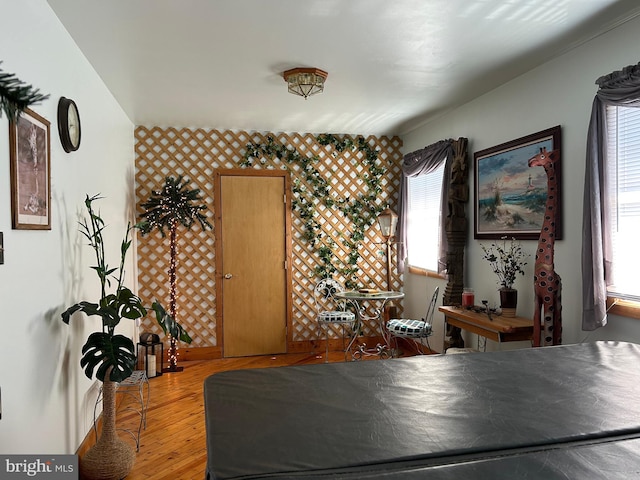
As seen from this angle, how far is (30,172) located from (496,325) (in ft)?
8.51

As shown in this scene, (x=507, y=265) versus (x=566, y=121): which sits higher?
(x=566, y=121)

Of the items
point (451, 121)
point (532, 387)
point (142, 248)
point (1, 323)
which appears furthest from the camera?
point (142, 248)

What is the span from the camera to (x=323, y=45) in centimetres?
254

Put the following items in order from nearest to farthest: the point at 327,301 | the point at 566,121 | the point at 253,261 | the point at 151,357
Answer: the point at 566,121
the point at 151,357
the point at 253,261
the point at 327,301

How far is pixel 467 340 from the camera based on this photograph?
3729 mm

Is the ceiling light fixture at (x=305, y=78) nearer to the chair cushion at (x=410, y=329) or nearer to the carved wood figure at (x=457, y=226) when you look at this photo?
the carved wood figure at (x=457, y=226)

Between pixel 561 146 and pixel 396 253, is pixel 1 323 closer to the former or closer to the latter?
pixel 561 146

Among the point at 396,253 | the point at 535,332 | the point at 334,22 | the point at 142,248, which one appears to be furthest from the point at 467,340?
the point at 142,248

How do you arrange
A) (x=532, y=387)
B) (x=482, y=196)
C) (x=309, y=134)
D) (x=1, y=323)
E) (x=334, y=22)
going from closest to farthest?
(x=532, y=387)
(x=1, y=323)
(x=334, y=22)
(x=482, y=196)
(x=309, y=134)

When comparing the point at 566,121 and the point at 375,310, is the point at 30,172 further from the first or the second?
the point at 375,310

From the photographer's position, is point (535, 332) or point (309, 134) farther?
point (309, 134)

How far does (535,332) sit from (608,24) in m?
1.72

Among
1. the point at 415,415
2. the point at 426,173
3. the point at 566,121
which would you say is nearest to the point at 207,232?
the point at 426,173

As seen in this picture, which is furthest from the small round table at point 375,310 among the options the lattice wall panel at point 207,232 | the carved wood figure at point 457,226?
the carved wood figure at point 457,226
